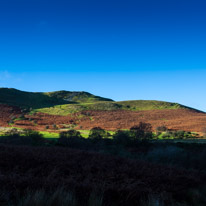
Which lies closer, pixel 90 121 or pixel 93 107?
pixel 90 121

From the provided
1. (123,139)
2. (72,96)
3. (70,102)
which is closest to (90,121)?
(123,139)

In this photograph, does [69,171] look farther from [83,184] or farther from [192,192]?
[192,192]

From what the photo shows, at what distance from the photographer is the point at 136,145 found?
24.6 m

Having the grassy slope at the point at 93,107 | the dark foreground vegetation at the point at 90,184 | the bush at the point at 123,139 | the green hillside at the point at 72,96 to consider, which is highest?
the green hillside at the point at 72,96

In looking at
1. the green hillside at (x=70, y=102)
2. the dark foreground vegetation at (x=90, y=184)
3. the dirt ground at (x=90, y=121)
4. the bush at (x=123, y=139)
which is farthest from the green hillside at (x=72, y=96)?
the dark foreground vegetation at (x=90, y=184)

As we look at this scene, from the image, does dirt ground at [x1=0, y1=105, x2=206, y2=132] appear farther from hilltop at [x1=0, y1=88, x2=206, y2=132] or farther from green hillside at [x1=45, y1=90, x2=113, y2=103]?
green hillside at [x1=45, y1=90, x2=113, y2=103]

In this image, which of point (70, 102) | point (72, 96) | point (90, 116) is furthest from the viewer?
point (72, 96)

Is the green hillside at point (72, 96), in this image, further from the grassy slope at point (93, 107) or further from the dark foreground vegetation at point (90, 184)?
the dark foreground vegetation at point (90, 184)

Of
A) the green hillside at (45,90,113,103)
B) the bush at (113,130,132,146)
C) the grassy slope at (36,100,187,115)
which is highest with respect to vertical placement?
the green hillside at (45,90,113,103)

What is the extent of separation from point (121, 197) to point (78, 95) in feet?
515

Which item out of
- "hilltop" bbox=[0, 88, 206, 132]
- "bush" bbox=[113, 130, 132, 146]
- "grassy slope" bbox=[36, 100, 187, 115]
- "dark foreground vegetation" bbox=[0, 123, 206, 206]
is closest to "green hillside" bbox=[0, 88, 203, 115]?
"grassy slope" bbox=[36, 100, 187, 115]

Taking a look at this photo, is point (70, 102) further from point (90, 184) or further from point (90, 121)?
point (90, 184)

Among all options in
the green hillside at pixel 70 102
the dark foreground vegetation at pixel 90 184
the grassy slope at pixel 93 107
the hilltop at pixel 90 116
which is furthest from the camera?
the green hillside at pixel 70 102

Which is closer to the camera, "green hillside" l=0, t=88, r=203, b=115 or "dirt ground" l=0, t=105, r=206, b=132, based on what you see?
"dirt ground" l=0, t=105, r=206, b=132
